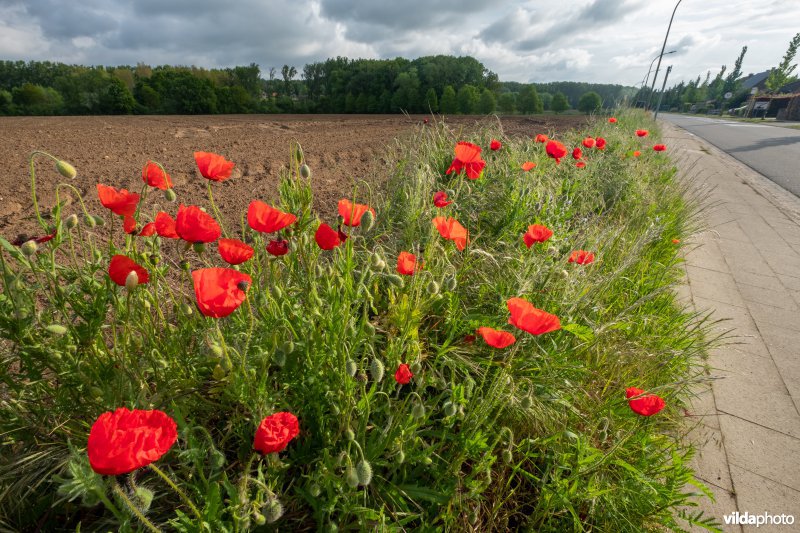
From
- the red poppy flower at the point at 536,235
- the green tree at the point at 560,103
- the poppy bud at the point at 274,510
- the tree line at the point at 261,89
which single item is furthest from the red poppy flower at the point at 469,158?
the green tree at the point at 560,103

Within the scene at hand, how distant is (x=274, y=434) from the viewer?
Answer: 90cm

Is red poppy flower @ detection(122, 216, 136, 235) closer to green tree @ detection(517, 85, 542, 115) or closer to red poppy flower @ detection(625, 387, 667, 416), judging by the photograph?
red poppy flower @ detection(625, 387, 667, 416)

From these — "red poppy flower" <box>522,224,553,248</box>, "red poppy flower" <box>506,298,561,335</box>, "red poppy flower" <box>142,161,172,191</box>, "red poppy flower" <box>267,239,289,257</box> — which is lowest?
"red poppy flower" <box>506,298,561,335</box>

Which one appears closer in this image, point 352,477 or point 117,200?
point 352,477

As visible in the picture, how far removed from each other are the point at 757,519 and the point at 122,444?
2.06 meters

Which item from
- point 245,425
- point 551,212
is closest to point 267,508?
point 245,425

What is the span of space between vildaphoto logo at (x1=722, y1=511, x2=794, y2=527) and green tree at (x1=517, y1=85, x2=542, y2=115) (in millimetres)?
45590

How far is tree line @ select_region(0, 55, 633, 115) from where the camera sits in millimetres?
27391

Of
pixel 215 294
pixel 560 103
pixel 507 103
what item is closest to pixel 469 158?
pixel 215 294

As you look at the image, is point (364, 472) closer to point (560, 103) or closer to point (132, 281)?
point (132, 281)

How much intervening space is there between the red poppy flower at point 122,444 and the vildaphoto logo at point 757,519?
6.17 feet

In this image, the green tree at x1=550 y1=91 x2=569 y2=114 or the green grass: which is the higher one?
the green tree at x1=550 y1=91 x2=569 y2=114

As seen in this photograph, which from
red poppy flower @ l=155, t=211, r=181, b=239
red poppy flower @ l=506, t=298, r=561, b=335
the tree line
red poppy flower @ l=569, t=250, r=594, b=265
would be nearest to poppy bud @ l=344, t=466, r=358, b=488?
red poppy flower @ l=506, t=298, r=561, b=335

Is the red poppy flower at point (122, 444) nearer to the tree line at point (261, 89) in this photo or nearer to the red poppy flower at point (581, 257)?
the red poppy flower at point (581, 257)
